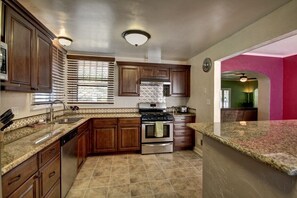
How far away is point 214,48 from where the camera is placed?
3096 millimetres

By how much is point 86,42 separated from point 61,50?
2.53 feet

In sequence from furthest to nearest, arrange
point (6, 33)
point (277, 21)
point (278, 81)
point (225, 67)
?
1. point (278, 81)
2. point (225, 67)
3. point (277, 21)
4. point (6, 33)

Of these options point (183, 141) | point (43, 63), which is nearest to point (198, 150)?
point (183, 141)

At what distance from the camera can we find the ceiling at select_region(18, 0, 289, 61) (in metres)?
1.76

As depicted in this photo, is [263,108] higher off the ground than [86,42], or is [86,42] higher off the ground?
[86,42]

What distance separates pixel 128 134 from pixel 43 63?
2203 millimetres

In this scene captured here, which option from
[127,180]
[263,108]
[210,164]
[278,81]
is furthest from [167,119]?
[278,81]

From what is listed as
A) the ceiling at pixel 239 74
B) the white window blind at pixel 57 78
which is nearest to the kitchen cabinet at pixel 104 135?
the white window blind at pixel 57 78

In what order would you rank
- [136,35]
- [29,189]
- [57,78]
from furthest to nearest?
[57,78] < [136,35] < [29,189]

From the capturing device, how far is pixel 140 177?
259cm

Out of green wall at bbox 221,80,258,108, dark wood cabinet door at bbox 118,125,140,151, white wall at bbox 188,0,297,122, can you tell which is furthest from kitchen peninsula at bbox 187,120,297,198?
green wall at bbox 221,80,258,108

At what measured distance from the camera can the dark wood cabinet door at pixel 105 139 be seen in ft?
11.3

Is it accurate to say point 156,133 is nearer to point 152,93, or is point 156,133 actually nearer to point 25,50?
point 152,93

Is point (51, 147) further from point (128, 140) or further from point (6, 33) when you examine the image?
point (128, 140)
